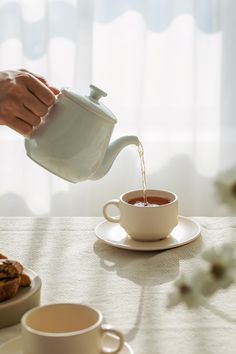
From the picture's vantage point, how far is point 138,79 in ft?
7.53

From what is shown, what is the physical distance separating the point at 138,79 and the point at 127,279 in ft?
4.46

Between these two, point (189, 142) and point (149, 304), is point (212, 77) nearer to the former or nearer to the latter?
point (189, 142)

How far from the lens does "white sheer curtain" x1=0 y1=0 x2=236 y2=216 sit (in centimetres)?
226

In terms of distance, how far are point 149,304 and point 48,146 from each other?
Result: 0.28 metres

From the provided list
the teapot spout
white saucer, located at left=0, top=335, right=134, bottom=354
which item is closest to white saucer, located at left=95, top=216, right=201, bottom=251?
the teapot spout

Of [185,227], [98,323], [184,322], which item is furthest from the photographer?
[185,227]

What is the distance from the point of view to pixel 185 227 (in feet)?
4.09

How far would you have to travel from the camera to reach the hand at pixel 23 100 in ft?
3.46

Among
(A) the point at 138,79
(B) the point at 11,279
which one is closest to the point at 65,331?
(B) the point at 11,279

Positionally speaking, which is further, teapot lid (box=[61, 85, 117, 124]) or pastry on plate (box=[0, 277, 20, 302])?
teapot lid (box=[61, 85, 117, 124])

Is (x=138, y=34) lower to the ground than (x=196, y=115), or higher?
higher

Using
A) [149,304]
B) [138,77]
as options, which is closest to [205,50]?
[138,77]

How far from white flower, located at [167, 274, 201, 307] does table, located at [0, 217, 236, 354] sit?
365mm

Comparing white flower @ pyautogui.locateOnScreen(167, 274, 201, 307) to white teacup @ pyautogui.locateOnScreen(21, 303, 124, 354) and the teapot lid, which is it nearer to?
white teacup @ pyautogui.locateOnScreen(21, 303, 124, 354)
